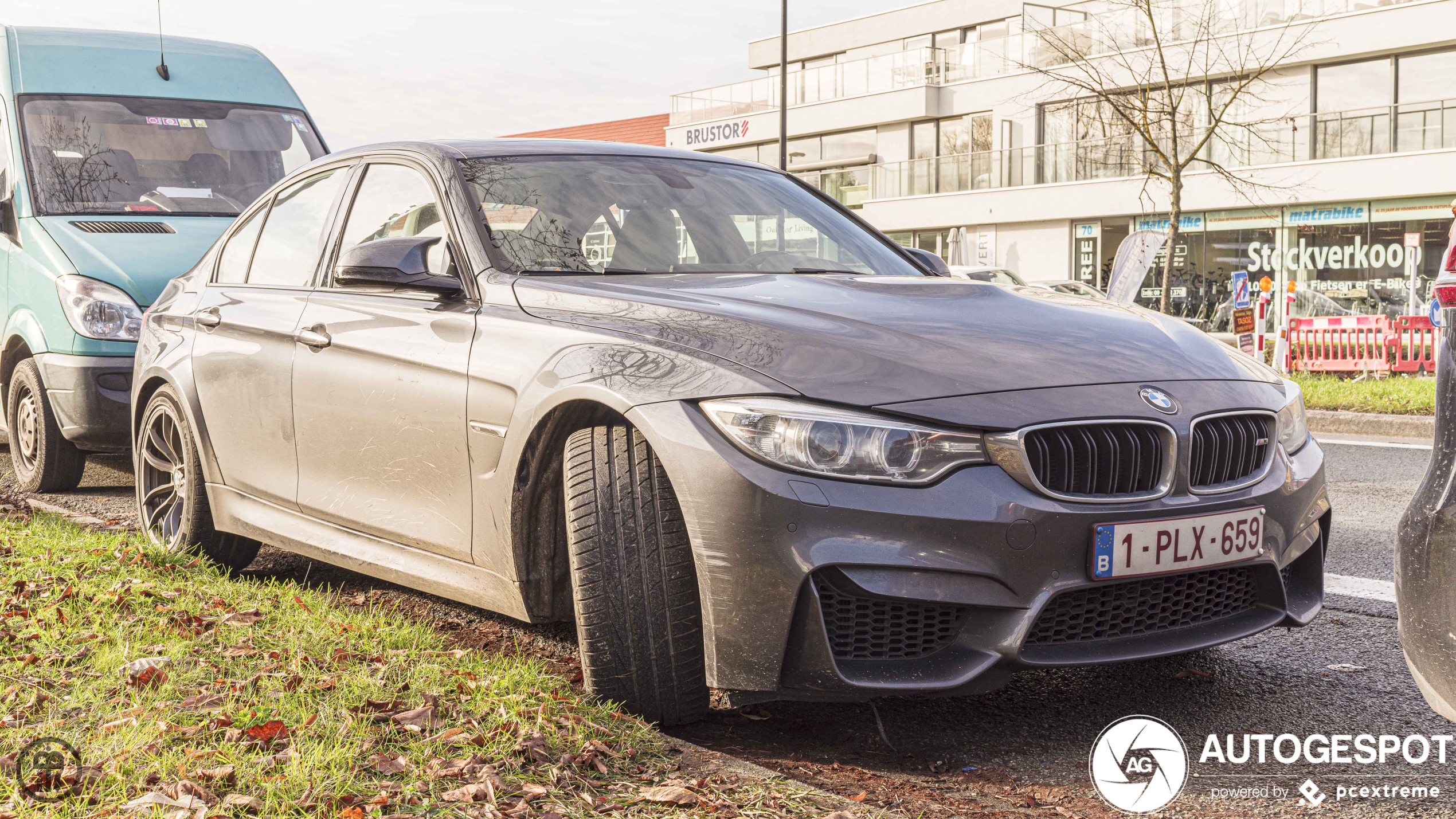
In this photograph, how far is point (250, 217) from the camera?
17.4 ft

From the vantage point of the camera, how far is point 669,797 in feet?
9.03

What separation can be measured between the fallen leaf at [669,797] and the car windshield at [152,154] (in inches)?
236

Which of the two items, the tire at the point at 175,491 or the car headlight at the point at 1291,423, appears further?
the tire at the point at 175,491

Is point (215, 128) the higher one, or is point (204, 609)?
point (215, 128)

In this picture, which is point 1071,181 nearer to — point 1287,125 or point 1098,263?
point 1098,263

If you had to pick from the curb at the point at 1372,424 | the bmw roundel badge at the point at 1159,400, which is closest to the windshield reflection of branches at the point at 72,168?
the bmw roundel badge at the point at 1159,400

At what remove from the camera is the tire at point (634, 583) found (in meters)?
3.12

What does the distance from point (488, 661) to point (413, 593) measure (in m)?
1.38

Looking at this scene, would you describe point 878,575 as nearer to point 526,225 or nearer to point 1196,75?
point 526,225

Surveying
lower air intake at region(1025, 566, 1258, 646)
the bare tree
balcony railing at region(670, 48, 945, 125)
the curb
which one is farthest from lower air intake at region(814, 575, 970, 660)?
balcony railing at region(670, 48, 945, 125)

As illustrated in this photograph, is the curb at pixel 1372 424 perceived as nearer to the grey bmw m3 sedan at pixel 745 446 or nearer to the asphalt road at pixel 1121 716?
the asphalt road at pixel 1121 716

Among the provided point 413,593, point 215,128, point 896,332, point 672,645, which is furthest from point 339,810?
point 215,128

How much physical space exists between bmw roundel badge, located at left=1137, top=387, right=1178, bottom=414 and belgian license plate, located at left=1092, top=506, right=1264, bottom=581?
0.25 meters

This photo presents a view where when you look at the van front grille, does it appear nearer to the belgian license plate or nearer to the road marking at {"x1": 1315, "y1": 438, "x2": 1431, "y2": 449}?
the belgian license plate
